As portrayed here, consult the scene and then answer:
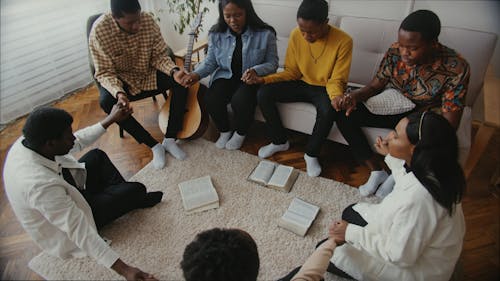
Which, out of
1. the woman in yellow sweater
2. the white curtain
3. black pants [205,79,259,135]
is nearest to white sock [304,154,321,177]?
the woman in yellow sweater

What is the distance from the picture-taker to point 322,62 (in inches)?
73.8

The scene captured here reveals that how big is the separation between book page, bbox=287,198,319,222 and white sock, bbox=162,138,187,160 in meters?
0.78

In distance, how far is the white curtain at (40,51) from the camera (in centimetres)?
230

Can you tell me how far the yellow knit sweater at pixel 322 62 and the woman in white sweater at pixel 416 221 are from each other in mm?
769

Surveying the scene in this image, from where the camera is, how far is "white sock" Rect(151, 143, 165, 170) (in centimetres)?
198

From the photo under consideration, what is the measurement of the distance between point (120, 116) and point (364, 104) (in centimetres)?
129

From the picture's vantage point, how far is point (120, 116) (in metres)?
1.63

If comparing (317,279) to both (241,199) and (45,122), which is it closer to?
(241,199)

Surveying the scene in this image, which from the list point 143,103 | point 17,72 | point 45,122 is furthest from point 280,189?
point 17,72

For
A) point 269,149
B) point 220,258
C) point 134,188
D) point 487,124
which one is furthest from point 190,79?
point 487,124

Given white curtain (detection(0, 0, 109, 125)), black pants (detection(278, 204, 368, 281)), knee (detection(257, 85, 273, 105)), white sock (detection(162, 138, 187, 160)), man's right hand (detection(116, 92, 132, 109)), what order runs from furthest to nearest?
white curtain (detection(0, 0, 109, 125)) < white sock (detection(162, 138, 187, 160)) < knee (detection(257, 85, 273, 105)) < man's right hand (detection(116, 92, 132, 109)) < black pants (detection(278, 204, 368, 281))

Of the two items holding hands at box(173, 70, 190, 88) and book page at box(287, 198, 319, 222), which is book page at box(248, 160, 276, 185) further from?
holding hands at box(173, 70, 190, 88)

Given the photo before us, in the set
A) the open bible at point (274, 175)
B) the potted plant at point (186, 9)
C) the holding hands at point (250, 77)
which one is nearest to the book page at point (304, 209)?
the open bible at point (274, 175)

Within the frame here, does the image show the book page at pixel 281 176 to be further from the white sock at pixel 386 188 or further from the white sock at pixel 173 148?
the white sock at pixel 173 148
